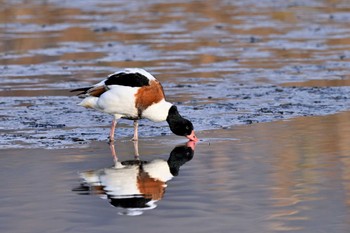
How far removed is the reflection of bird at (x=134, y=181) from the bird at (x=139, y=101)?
32.8 inches

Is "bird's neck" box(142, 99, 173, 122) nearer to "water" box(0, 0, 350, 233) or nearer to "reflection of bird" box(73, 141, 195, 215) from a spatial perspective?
"water" box(0, 0, 350, 233)

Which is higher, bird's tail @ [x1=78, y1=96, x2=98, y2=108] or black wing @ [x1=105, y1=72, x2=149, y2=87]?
black wing @ [x1=105, y1=72, x2=149, y2=87]

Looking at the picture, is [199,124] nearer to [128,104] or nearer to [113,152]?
[128,104]

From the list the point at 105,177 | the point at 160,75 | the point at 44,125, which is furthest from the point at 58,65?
the point at 105,177

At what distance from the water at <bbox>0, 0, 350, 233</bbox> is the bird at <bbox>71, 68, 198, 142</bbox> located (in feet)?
0.68

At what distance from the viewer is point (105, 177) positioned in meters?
9.24

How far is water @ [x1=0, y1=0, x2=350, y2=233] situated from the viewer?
7.72m

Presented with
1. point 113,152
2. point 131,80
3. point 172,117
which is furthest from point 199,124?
point 113,152

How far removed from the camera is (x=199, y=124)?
12508mm

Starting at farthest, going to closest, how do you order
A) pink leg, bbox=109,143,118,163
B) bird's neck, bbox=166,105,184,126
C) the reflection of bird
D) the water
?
bird's neck, bbox=166,105,184,126
pink leg, bbox=109,143,118,163
the reflection of bird
the water

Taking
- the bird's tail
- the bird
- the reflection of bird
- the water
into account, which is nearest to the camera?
the water

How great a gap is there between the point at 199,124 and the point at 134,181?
11.7 feet

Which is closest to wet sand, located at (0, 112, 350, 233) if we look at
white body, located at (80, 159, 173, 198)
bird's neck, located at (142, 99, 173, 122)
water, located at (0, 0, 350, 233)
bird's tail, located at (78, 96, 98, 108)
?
water, located at (0, 0, 350, 233)

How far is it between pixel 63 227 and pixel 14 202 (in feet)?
3.32
